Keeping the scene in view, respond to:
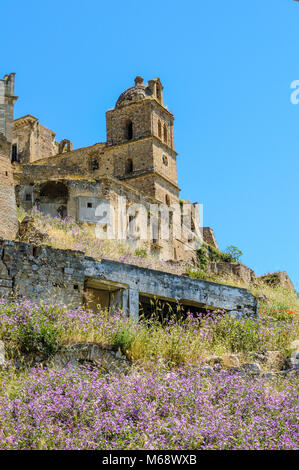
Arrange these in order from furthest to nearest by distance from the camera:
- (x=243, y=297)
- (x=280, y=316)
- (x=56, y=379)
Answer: (x=280, y=316), (x=243, y=297), (x=56, y=379)

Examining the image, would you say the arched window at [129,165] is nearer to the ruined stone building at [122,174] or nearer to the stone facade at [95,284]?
the ruined stone building at [122,174]

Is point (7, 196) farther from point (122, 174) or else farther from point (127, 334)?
point (122, 174)

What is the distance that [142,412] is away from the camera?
862cm

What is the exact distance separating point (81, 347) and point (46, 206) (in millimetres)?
18772

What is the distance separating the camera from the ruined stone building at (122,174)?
2933cm

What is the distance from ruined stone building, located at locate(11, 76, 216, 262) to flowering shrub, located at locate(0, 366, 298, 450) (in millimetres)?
19357

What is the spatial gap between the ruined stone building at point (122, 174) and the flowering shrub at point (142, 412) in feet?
63.5

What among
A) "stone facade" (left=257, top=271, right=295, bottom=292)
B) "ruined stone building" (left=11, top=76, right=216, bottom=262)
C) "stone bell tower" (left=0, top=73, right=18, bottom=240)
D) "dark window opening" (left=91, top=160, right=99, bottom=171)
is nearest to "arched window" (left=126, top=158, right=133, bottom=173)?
"ruined stone building" (left=11, top=76, right=216, bottom=262)

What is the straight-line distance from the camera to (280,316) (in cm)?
1845

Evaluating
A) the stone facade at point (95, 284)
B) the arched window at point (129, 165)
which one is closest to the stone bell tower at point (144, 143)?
the arched window at point (129, 165)

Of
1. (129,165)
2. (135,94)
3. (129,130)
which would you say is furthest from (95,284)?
(135,94)
